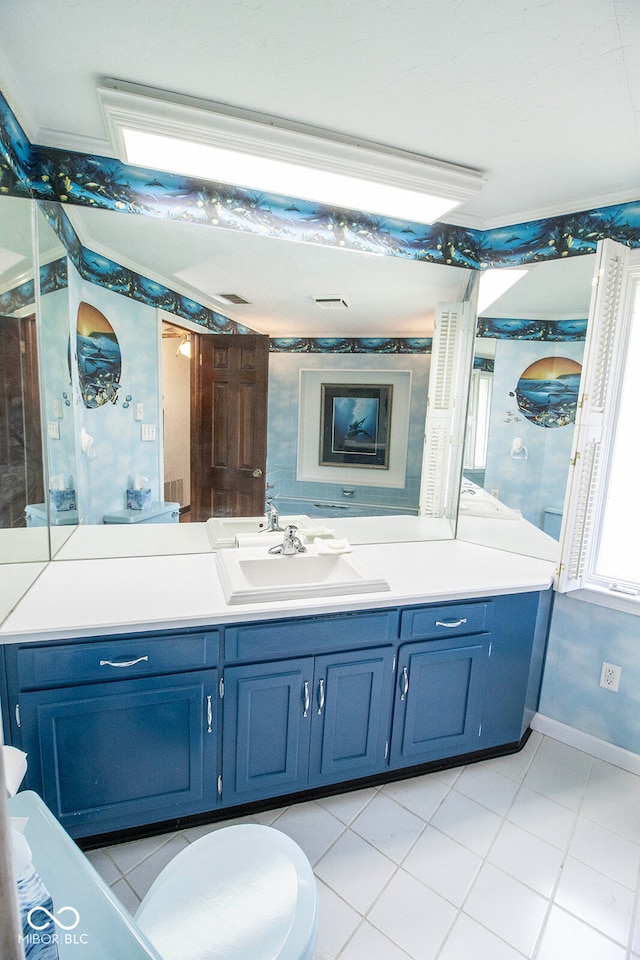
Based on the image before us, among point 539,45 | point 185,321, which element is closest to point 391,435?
point 185,321

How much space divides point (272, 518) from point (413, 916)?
4.79ft

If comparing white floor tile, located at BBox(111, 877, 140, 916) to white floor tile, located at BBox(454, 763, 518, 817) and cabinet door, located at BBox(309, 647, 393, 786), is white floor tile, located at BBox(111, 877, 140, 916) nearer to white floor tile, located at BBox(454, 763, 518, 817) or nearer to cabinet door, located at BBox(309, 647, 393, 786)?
cabinet door, located at BBox(309, 647, 393, 786)

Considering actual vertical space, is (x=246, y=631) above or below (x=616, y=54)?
below

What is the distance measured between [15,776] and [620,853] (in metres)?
1.98

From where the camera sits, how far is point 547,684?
2283 mm

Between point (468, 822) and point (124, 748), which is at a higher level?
point (124, 748)

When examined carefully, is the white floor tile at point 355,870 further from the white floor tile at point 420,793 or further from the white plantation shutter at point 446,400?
the white plantation shutter at point 446,400

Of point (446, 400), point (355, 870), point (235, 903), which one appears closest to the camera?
point (235, 903)

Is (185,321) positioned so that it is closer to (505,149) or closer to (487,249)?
(505,149)

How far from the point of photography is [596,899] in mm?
1496

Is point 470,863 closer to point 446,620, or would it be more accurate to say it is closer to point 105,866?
point 446,620

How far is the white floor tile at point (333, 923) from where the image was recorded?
1.32 meters

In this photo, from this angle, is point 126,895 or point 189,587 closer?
point 126,895

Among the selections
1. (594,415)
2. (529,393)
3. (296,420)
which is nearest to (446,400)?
(529,393)
